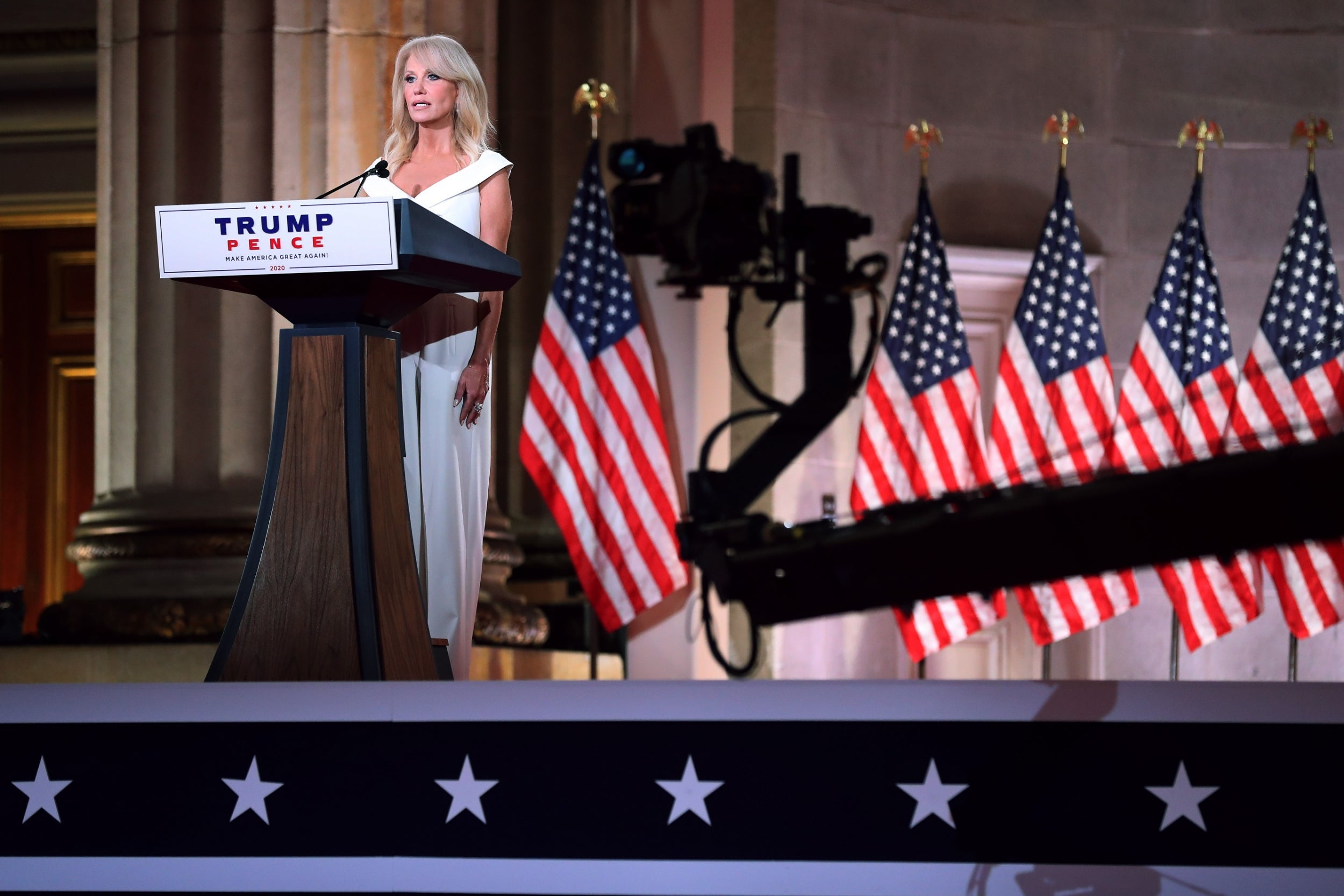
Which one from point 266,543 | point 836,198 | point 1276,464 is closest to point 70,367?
point 836,198

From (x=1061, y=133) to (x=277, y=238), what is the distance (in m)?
6.04

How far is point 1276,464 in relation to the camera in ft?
4.62

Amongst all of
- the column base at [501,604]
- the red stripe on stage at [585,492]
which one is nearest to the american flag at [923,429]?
the red stripe on stage at [585,492]

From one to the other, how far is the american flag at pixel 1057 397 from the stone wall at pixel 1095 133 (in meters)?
0.93

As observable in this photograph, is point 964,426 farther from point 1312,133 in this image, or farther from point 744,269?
point 1312,133

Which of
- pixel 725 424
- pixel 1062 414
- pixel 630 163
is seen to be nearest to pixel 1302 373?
pixel 1062 414

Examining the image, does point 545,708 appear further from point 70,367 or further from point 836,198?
point 70,367

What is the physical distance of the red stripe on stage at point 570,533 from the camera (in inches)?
247

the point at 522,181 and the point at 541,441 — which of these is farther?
the point at 522,181

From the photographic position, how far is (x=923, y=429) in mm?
6762

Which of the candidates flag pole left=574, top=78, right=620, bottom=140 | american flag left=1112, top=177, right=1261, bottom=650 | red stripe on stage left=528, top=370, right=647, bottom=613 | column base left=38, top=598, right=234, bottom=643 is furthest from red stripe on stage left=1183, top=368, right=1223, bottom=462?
column base left=38, top=598, right=234, bottom=643

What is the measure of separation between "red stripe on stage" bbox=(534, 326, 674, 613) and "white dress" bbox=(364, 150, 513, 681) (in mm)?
3775

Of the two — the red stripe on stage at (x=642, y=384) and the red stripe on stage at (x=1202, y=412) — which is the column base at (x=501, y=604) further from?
the red stripe on stage at (x=1202, y=412)

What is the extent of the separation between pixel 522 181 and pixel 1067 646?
369 cm
